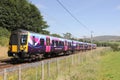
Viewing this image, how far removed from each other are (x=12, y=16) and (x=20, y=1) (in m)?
6.21

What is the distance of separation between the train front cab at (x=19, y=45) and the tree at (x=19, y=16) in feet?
70.9

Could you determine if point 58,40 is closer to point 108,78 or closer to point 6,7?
point 6,7

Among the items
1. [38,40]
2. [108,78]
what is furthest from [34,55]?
[108,78]

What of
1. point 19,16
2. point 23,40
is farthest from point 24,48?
point 19,16

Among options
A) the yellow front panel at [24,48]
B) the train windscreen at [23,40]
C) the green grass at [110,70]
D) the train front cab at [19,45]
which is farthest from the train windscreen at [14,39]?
the green grass at [110,70]

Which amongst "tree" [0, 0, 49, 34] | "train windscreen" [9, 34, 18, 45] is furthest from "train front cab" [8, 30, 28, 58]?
"tree" [0, 0, 49, 34]

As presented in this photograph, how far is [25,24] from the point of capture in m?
51.5

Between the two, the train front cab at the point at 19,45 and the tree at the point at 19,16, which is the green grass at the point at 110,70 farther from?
the tree at the point at 19,16

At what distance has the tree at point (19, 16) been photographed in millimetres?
46938

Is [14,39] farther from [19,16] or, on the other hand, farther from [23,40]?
[19,16]

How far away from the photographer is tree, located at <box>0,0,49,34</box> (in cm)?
4694

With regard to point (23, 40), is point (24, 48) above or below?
below

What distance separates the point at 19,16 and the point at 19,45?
2544 cm

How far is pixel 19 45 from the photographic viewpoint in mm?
A: 24797
